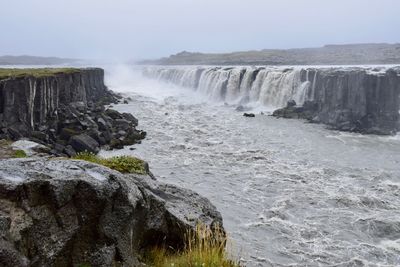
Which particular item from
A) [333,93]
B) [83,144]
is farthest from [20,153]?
[333,93]

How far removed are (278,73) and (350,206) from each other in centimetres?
3848

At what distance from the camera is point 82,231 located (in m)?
7.23

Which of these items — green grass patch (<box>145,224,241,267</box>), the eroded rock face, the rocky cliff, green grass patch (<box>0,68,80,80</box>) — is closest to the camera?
the eroded rock face

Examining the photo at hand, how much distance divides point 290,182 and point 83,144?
15014 millimetres

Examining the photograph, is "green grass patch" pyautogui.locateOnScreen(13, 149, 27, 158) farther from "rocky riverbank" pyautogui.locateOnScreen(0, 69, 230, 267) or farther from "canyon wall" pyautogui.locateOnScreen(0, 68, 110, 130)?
"canyon wall" pyautogui.locateOnScreen(0, 68, 110, 130)

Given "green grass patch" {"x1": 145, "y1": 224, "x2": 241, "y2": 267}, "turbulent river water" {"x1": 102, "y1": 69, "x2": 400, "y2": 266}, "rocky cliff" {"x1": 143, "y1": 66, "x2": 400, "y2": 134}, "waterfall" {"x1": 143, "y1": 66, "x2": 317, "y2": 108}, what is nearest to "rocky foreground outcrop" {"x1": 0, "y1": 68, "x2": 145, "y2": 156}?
"turbulent river water" {"x1": 102, "y1": 69, "x2": 400, "y2": 266}

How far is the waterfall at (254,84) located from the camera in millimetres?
54406

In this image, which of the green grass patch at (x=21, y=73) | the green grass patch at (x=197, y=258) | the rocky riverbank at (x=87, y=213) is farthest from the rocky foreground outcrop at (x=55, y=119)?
the green grass patch at (x=197, y=258)

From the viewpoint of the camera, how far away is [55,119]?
36125 mm

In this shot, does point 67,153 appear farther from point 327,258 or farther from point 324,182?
point 327,258

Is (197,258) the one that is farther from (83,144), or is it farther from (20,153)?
(83,144)

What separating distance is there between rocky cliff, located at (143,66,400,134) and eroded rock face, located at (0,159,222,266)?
37106mm

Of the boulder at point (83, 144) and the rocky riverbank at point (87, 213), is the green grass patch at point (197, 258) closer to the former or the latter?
the rocky riverbank at point (87, 213)

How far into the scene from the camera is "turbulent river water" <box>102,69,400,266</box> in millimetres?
16312
